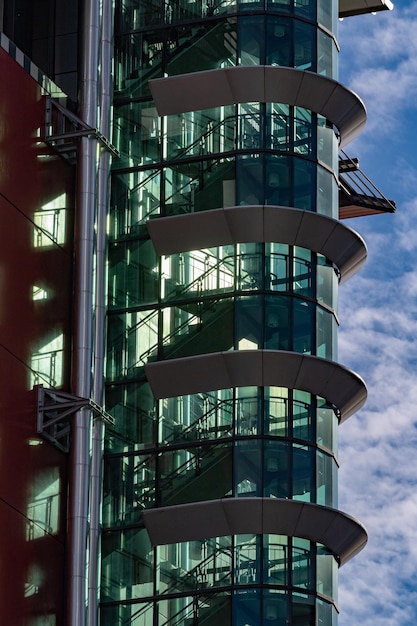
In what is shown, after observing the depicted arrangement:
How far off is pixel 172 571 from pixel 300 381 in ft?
20.2

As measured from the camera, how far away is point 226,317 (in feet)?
191

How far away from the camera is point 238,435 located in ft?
187

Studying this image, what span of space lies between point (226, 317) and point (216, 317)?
0.30m

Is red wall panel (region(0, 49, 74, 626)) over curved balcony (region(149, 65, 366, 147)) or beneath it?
beneath

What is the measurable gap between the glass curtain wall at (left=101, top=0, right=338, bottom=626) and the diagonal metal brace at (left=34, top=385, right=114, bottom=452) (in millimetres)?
1846

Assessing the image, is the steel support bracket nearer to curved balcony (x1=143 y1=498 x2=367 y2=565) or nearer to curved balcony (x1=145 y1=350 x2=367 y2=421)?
curved balcony (x1=145 y1=350 x2=367 y2=421)

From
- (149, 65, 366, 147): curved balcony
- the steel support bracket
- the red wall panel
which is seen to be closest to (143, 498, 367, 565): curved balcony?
the red wall panel

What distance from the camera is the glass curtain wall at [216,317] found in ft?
184

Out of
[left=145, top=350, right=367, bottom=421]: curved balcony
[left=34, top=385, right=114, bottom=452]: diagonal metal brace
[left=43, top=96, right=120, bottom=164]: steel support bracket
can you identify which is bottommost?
[left=34, top=385, right=114, bottom=452]: diagonal metal brace

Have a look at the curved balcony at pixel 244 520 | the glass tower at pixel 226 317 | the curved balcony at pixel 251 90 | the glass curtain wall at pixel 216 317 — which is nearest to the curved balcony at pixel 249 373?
the glass tower at pixel 226 317

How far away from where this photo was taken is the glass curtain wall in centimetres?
5622

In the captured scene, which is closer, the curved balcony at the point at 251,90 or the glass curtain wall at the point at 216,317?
the glass curtain wall at the point at 216,317

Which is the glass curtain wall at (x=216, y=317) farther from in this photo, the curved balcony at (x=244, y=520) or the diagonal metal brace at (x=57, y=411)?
the diagonal metal brace at (x=57, y=411)

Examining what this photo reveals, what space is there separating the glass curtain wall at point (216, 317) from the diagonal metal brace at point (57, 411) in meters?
1.85
